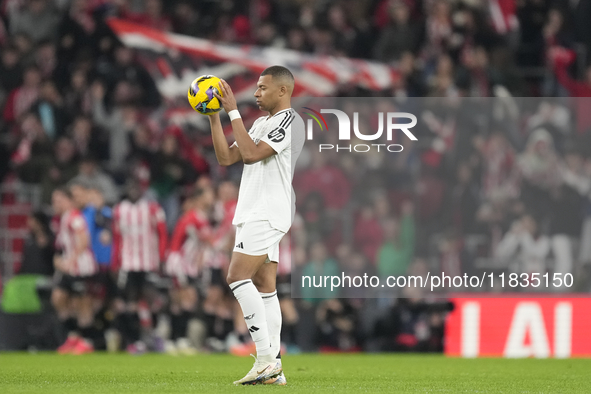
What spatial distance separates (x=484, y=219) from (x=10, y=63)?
809 cm

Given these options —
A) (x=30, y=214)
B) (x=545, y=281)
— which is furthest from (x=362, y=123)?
(x=30, y=214)

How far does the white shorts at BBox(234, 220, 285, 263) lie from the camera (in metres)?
6.51

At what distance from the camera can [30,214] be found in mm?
13602

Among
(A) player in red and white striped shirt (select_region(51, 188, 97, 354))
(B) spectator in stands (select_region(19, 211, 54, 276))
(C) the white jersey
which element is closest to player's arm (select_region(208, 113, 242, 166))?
(C) the white jersey

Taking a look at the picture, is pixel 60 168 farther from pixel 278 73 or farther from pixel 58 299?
pixel 278 73

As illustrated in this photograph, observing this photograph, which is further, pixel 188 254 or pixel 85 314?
pixel 188 254

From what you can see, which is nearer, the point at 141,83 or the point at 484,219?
the point at 484,219

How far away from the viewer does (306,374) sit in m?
8.07

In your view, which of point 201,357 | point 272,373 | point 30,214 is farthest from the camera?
point 30,214

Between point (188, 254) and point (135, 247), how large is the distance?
68 centimetres

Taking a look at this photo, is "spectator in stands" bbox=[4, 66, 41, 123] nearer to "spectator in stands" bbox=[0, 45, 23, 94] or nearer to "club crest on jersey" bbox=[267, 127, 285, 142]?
"spectator in stands" bbox=[0, 45, 23, 94]

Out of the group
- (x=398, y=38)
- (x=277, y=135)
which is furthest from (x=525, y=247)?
(x=277, y=135)

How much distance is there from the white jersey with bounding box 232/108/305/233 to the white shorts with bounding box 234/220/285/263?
0.12 feet

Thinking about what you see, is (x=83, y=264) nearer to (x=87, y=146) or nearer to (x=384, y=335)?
(x=87, y=146)
